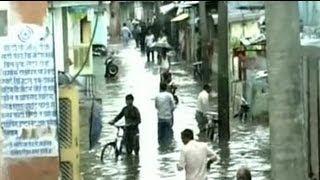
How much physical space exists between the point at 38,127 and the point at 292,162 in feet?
13.2

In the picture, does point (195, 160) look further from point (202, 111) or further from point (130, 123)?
point (202, 111)

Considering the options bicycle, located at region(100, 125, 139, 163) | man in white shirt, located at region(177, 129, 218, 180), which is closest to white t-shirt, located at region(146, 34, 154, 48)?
bicycle, located at region(100, 125, 139, 163)

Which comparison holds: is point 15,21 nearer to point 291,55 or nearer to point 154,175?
point 291,55

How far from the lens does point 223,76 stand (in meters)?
21.9

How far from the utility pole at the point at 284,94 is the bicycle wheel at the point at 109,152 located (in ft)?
33.1

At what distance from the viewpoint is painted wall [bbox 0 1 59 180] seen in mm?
12102

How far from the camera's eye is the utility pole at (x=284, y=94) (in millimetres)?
8820

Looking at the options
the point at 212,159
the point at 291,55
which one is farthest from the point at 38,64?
the point at 291,55

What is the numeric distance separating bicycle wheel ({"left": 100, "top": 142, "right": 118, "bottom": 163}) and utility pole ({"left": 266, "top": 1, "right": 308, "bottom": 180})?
1008 centimetres

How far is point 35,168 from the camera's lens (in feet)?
39.9

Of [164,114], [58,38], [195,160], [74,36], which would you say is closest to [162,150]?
[164,114]

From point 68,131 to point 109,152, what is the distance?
7099mm

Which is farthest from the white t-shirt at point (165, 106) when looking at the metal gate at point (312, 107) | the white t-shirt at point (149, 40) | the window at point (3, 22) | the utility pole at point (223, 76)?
the white t-shirt at point (149, 40)

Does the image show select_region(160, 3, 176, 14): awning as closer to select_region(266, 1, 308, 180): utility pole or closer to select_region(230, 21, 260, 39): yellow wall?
select_region(230, 21, 260, 39): yellow wall
